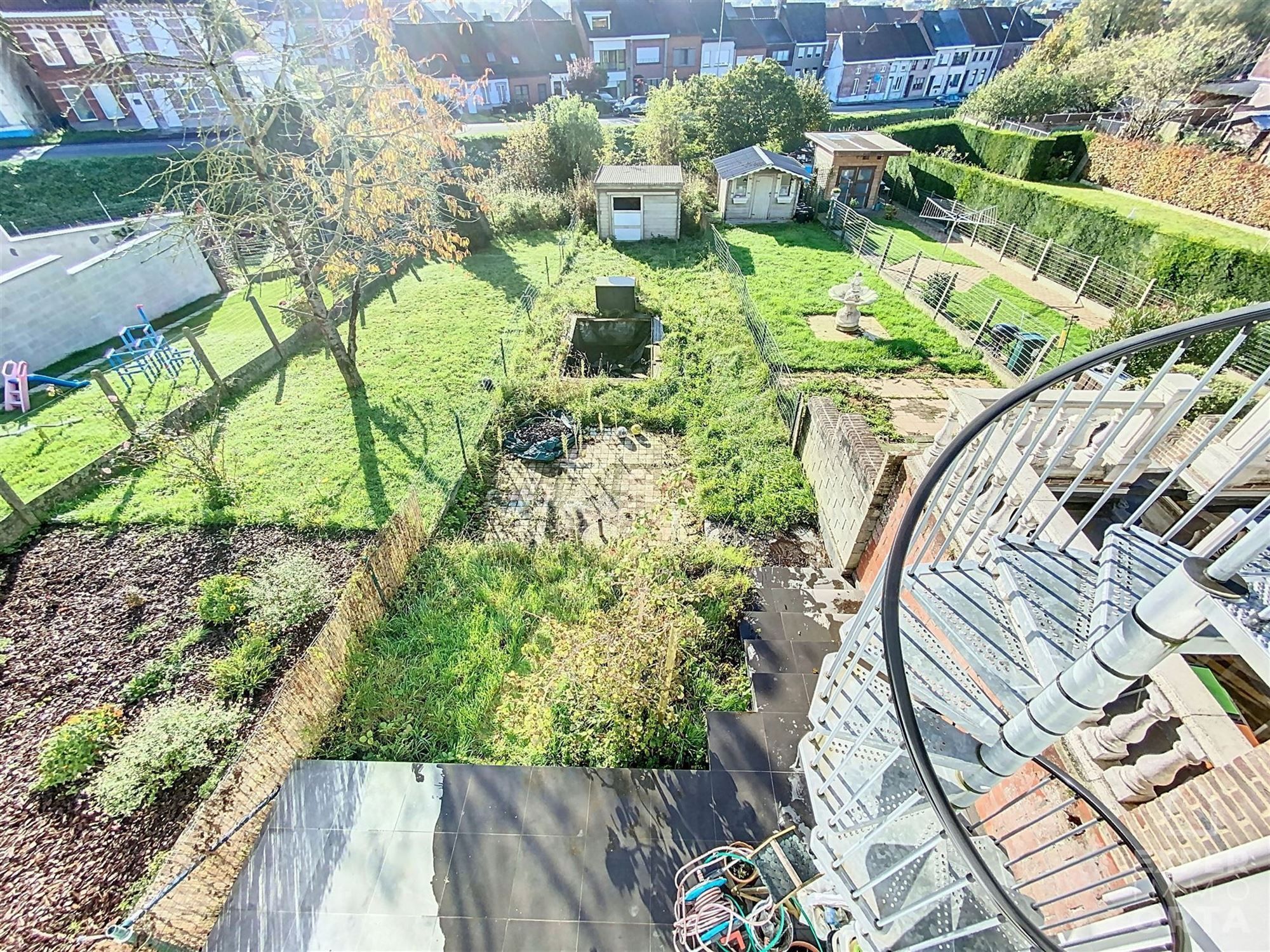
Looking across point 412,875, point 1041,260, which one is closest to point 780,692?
point 412,875

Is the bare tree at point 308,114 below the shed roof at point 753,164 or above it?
above

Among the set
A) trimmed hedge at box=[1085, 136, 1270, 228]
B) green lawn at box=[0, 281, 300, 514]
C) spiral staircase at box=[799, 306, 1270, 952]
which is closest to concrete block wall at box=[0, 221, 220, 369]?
green lawn at box=[0, 281, 300, 514]

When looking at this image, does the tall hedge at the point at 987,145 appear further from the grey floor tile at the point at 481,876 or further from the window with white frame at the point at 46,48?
the window with white frame at the point at 46,48

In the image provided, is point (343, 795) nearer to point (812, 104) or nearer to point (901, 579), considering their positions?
point (901, 579)

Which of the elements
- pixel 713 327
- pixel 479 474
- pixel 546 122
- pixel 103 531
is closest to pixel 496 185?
pixel 546 122

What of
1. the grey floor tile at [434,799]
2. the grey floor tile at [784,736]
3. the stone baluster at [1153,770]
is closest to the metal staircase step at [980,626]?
the stone baluster at [1153,770]

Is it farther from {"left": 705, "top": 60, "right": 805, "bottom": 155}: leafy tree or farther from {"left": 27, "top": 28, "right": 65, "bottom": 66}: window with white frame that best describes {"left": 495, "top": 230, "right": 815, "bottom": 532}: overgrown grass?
{"left": 27, "top": 28, "right": 65, "bottom": 66}: window with white frame

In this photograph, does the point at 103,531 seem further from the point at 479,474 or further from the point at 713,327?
the point at 713,327
